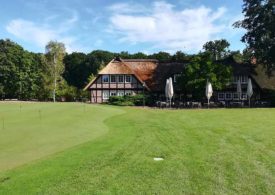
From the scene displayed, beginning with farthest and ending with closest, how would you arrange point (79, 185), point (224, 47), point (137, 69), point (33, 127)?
point (224, 47)
point (137, 69)
point (33, 127)
point (79, 185)

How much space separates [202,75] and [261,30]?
30.1 feet

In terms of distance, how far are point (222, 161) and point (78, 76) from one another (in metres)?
97.7

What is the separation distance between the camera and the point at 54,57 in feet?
244

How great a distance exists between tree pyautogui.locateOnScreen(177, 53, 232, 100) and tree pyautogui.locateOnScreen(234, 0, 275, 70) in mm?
4544

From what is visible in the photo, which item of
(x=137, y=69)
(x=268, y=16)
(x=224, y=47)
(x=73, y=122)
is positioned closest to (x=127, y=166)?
(x=73, y=122)

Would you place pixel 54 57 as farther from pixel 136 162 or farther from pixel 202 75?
pixel 136 162

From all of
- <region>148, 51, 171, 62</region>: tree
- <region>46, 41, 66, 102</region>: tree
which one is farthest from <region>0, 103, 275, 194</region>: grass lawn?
<region>148, 51, 171, 62</region>: tree

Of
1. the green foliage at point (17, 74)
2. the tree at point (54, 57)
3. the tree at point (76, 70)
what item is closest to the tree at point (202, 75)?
the tree at point (54, 57)

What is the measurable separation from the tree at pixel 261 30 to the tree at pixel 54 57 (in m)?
34.3

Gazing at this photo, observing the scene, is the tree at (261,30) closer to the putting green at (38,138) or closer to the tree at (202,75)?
the tree at (202,75)

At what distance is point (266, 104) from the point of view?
4822 centimetres

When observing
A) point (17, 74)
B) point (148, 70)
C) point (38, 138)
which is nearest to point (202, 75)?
point (148, 70)

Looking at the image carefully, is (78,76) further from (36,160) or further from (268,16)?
(36,160)

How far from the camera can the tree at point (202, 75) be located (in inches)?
1970
